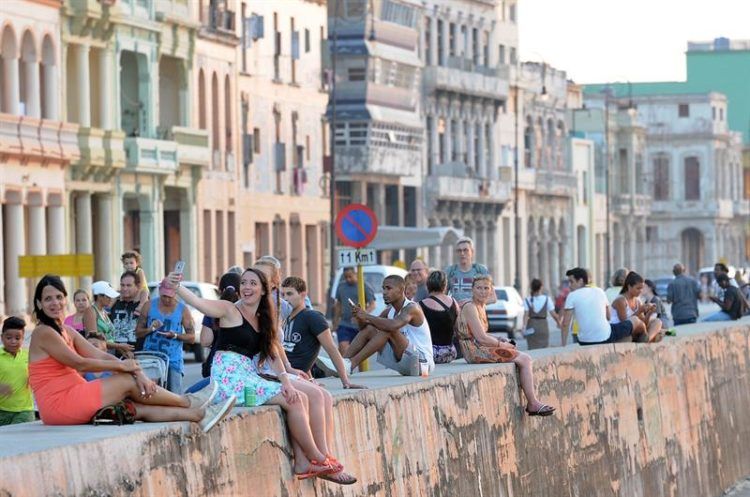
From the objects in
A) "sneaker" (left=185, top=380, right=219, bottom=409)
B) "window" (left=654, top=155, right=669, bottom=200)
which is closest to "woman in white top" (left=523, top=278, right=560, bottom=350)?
"sneaker" (left=185, top=380, right=219, bottom=409)

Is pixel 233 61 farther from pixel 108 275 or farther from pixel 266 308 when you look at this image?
pixel 266 308

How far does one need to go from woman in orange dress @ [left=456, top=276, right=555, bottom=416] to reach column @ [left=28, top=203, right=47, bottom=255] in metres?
36.7

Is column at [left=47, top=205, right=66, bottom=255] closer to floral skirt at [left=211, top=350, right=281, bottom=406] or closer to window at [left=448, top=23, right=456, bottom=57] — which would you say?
window at [left=448, top=23, right=456, bottom=57]

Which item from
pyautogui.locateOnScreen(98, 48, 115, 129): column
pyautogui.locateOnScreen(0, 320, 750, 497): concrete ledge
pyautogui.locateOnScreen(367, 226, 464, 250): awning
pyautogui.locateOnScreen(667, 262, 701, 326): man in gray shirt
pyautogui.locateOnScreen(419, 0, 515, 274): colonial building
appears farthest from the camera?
pyautogui.locateOnScreen(419, 0, 515, 274): colonial building

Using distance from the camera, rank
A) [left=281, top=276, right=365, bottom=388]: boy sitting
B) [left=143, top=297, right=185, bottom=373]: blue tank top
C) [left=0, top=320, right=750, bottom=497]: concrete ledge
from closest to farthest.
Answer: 1. [left=0, top=320, right=750, bottom=497]: concrete ledge
2. [left=281, top=276, right=365, bottom=388]: boy sitting
3. [left=143, top=297, right=185, bottom=373]: blue tank top

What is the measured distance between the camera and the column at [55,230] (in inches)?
2324

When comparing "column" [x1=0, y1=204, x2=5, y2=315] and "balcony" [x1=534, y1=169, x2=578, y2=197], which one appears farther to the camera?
"balcony" [x1=534, y1=169, x2=578, y2=197]

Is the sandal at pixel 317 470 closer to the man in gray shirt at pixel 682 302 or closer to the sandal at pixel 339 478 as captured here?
the sandal at pixel 339 478

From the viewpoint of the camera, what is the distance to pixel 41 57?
58531mm

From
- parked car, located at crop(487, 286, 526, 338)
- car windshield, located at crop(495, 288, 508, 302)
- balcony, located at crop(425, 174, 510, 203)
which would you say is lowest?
parked car, located at crop(487, 286, 526, 338)

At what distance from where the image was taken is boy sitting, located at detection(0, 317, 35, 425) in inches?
762

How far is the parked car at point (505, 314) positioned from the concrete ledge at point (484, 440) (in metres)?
25.3

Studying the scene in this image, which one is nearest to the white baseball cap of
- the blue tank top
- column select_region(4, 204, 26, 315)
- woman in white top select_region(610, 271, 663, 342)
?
the blue tank top

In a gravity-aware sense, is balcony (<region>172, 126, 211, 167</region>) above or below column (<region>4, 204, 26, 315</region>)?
above
